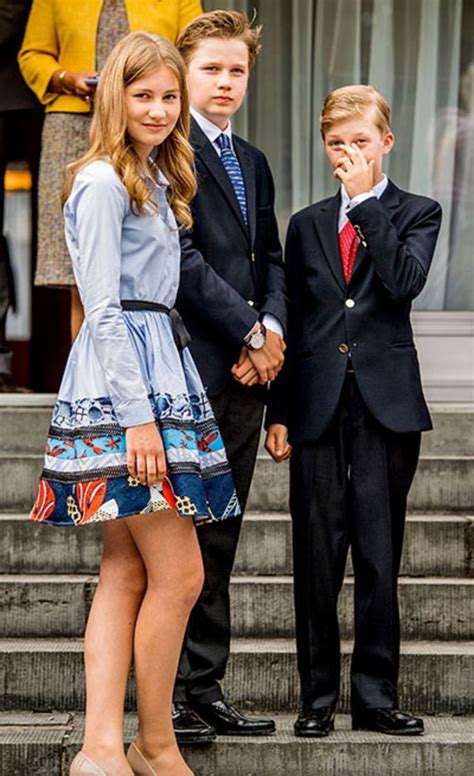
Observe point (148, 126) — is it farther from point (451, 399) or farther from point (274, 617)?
point (451, 399)

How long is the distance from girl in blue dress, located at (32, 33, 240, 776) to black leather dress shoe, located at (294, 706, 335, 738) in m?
0.56

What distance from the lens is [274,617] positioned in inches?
197

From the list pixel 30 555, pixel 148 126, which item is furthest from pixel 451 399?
pixel 148 126

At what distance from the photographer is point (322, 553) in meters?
4.25

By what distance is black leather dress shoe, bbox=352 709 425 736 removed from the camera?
423cm

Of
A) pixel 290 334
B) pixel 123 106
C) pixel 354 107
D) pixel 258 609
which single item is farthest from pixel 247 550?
pixel 123 106

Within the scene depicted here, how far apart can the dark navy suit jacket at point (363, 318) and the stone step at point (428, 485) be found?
51.5 inches

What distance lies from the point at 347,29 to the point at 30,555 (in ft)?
10.4

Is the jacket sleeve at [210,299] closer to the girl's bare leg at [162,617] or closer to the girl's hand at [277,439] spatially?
the girl's hand at [277,439]

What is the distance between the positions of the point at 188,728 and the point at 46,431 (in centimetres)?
217

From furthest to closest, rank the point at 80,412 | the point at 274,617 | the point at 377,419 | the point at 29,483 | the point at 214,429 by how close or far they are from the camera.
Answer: the point at 29,483
the point at 274,617
the point at 377,419
the point at 214,429
the point at 80,412

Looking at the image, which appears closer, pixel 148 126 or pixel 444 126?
pixel 148 126

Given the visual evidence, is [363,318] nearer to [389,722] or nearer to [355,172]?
[355,172]

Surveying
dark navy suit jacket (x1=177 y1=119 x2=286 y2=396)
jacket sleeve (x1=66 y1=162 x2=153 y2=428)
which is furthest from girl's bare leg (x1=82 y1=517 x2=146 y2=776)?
dark navy suit jacket (x1=177 y1=119 x2=286 y2=396)
